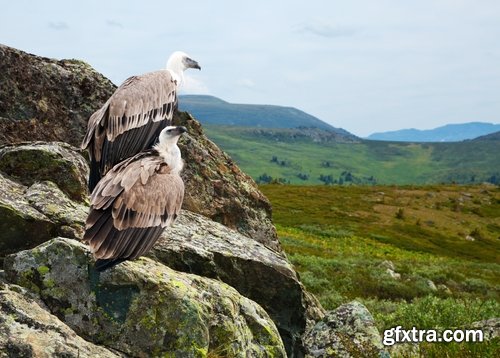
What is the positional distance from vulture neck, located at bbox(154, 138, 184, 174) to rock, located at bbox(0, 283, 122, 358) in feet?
9.49

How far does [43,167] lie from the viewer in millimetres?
9742

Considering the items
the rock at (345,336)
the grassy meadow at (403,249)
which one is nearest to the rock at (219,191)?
the rock at (345,336)

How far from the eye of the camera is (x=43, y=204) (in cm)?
852

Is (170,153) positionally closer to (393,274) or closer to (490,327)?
(490,327)

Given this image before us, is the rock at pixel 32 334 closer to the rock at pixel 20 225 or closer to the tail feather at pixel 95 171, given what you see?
the rock at pixel 20 225

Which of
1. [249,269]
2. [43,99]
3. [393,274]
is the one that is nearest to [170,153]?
[249,269]

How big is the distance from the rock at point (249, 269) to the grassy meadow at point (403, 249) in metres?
2.54

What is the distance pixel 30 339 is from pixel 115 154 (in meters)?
4.50

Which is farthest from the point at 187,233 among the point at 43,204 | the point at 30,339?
the point at 30,339

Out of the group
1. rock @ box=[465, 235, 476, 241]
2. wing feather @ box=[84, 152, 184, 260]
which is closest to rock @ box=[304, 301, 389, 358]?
wing feather @ box=[84, 152, 184, 260]

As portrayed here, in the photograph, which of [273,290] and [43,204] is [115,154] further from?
[273,290]

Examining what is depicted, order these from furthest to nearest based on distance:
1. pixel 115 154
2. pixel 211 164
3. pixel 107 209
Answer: pixel 211 164, pixel 115 154, pixel 107 209

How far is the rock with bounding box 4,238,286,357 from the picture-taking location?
650 cm

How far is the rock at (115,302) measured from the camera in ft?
21.3
